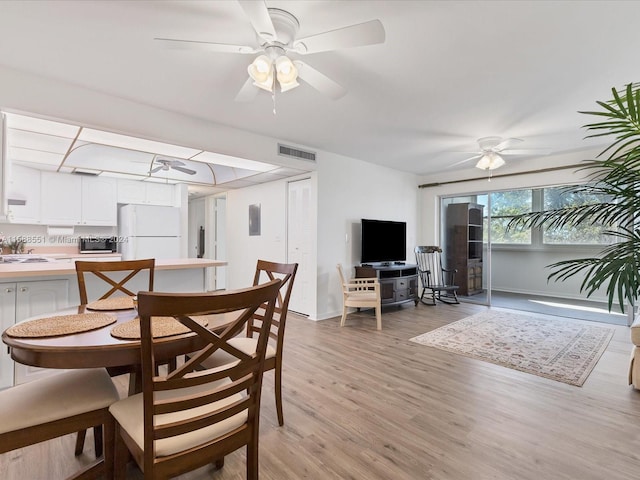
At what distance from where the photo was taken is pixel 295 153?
4.23 meters

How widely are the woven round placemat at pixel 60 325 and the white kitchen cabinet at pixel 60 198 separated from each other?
161 inches

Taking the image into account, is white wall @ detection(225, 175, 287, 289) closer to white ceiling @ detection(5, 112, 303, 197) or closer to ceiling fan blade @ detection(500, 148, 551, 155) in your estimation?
white ceiling @ detection(5, 112, 303, 197)

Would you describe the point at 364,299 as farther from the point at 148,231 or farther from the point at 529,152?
the point at 148,231

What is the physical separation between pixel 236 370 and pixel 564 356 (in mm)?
3475

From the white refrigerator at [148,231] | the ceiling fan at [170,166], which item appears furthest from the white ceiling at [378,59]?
the white refrigerator at [148,231]

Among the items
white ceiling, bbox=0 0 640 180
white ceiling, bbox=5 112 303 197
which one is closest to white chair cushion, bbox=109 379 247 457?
white ceiling, bbox=0 0 640 180

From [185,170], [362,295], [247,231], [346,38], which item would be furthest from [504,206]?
[185,170]

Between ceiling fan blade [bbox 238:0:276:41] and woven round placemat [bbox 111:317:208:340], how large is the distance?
5.09ft

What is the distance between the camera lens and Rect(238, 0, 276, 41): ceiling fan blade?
4.67ft

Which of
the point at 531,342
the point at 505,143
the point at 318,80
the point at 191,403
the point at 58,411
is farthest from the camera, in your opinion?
the point at 505,143

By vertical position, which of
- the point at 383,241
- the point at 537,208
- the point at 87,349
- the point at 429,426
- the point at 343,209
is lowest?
the point at 429,426

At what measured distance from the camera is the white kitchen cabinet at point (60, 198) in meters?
4.54

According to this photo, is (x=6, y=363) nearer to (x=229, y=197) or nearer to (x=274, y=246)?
(x=274, y=246)

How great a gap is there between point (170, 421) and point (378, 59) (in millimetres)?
2508
